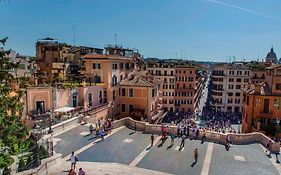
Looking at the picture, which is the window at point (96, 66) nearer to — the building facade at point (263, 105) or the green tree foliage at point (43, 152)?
the building facade at point (263, 105)

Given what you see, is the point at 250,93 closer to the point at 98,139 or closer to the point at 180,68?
the point at 98,139

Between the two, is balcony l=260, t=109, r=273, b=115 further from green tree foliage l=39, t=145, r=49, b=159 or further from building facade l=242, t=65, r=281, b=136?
green tree foliage l=39, t=145, r=49, b=159

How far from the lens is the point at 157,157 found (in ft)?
74.8

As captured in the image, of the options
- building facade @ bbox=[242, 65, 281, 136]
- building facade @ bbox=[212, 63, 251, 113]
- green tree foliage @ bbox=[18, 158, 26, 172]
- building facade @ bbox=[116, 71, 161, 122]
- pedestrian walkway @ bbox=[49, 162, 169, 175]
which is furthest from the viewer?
building facade @ bbox=[212, 63, 251, 113]

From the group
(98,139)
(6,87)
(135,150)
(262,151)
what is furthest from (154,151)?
(6,87)

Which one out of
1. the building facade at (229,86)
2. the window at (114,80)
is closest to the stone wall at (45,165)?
the window at (114,80)

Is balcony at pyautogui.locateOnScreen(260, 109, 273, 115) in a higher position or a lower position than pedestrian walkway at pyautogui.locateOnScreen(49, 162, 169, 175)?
higher

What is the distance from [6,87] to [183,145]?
1699 centimetres

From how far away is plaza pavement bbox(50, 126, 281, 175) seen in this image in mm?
20203

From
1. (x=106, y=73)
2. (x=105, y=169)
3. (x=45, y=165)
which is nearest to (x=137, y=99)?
(x=106, y=73)

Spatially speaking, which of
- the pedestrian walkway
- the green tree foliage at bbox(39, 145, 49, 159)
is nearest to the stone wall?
the green tree foliage at bbox(39, 145, 49, 159)

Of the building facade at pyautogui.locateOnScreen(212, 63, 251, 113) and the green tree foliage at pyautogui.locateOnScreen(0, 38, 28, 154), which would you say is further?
the building facade at pyautogui.locateOnScreen(212, 63, 251, 113)

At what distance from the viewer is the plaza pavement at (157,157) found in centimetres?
2020

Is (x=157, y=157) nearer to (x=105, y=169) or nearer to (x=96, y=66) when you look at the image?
(x=105, y=169)
